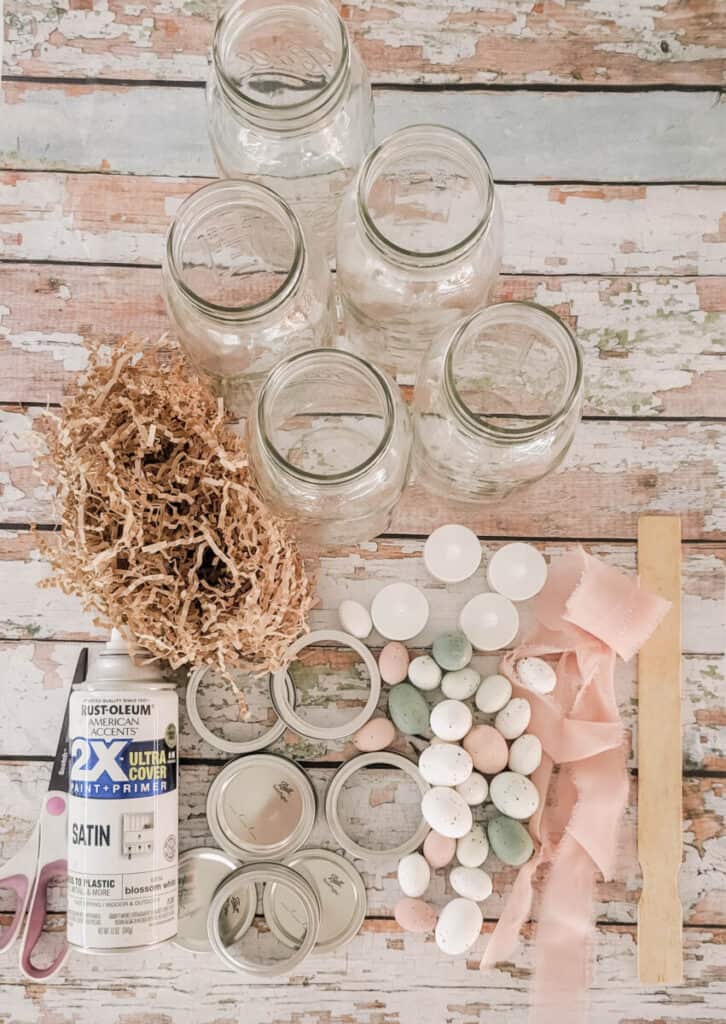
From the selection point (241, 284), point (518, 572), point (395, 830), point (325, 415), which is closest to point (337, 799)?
point (395, 830)

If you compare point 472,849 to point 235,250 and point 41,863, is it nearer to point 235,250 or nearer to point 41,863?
point 41,863

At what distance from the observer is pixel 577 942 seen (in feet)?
2.93

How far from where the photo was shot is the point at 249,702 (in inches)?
35.9

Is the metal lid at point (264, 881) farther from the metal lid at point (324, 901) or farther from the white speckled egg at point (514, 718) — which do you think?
Answer: the white speckled egg at point (514, 718)

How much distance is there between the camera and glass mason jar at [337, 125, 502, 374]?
2.12 feet

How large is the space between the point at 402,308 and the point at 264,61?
0.22 metres

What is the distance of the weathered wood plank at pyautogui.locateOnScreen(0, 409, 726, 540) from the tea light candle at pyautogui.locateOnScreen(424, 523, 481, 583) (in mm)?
17

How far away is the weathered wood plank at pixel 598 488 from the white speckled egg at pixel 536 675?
0.13 meters

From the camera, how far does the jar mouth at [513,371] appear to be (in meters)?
0.65

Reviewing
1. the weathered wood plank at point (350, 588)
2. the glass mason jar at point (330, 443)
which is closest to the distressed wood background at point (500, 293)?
the weathered wood plank at point (350, 588)

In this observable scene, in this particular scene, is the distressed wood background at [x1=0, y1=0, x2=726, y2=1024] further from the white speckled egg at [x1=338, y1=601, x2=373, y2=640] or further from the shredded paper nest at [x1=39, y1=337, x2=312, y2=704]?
the shredded paper nest at [x1=39, y1=337, x2=312, y2=704]

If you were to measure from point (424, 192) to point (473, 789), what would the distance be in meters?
0.54

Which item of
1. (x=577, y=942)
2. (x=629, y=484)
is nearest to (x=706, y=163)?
(x=629, y=484)

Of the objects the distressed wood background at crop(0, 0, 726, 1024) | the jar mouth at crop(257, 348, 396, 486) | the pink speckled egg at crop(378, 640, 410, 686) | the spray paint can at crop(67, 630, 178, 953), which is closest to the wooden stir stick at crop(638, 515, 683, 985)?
the distressed wood background at crop(0, 0, 726, 1024)
